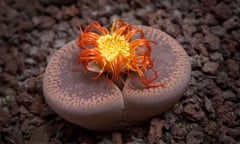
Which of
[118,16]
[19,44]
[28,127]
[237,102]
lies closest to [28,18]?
[19,44]

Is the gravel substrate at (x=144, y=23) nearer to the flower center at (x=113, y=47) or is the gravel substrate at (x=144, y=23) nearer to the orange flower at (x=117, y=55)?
the orange flower at (x=117, y=55)

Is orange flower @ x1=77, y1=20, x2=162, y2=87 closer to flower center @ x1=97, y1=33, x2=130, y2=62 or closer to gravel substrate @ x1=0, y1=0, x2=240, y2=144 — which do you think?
flower center @ x1=97, y1=33, x2=130, y2=62

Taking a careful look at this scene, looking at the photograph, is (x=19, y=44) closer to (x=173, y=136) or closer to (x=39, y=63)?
(x=39, y=63)

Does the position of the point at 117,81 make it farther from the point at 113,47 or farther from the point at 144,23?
the point at 144,23

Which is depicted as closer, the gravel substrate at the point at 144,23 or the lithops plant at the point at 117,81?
the lithops plant at the point at 117,81

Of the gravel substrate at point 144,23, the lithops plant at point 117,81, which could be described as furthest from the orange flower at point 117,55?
the gravel substrate at point 144,23

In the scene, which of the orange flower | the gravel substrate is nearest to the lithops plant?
the orange flower

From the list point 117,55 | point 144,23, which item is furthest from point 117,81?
point 144,23
